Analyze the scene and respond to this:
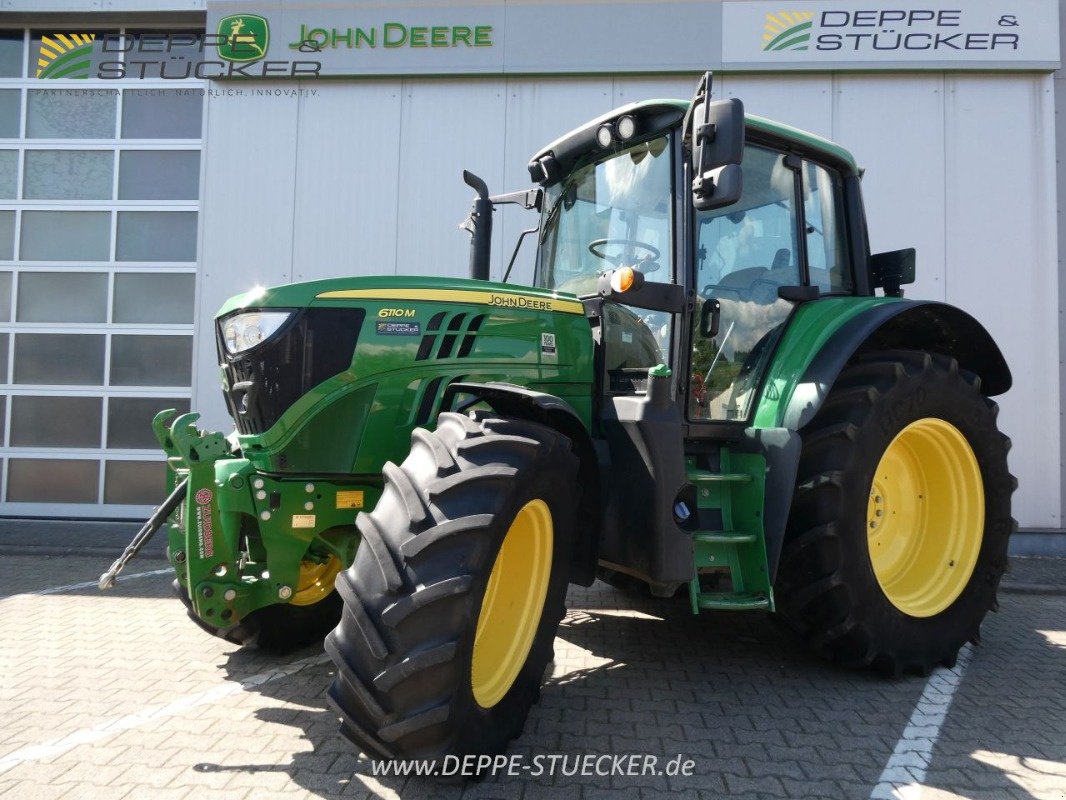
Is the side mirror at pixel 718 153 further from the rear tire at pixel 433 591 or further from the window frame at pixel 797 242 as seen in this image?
the rear tire at pixel 433 591

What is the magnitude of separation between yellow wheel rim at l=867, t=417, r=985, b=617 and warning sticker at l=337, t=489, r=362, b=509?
233 cm

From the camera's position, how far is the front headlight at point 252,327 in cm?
259

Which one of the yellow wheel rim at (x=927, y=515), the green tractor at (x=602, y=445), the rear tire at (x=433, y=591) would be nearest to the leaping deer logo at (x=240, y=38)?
the green tractor at (x=602, y=445)

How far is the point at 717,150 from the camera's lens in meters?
2.54

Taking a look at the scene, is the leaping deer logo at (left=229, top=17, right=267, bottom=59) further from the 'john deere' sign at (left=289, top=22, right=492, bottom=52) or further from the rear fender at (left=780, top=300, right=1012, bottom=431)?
the rear fender at (left=780, top=300, right=1012, bottom=431)

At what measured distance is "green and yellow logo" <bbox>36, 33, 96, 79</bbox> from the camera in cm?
734

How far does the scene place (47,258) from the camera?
722cm

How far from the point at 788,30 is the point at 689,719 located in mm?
6104

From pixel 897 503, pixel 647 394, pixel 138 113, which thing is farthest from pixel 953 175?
pixel 138 113

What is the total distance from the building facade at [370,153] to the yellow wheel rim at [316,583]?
314 cm

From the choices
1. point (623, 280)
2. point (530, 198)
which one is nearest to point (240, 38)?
point (530, 198)

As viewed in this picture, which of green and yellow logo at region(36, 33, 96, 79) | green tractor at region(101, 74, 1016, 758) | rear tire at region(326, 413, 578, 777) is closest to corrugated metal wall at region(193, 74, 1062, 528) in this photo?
green and yellow logo at region(36, 33, 96, 79)

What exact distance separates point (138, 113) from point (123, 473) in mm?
3698

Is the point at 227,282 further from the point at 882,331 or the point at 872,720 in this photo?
the point at 872,720
